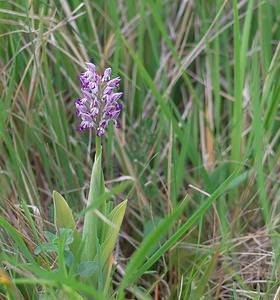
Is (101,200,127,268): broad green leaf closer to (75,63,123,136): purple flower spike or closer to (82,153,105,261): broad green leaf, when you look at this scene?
(82,153,105,261): broad green leaf

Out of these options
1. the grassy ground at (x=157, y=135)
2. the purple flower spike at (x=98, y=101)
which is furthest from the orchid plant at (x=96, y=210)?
the grassy ground at (x=157, y=135)

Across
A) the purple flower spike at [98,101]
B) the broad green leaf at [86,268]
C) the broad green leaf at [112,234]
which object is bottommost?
the broad green leaf at [86,268]

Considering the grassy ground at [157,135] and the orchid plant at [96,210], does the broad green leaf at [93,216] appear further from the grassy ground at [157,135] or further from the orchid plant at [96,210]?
the grassy ground at [157,135]

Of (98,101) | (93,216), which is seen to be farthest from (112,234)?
(98,101)

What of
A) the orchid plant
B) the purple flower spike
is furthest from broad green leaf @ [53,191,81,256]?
the purple flower spike

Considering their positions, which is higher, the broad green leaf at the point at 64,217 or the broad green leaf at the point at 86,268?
the broad green leaf at the point at 64,217

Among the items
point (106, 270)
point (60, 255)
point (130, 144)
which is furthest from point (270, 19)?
point (60, 255)
